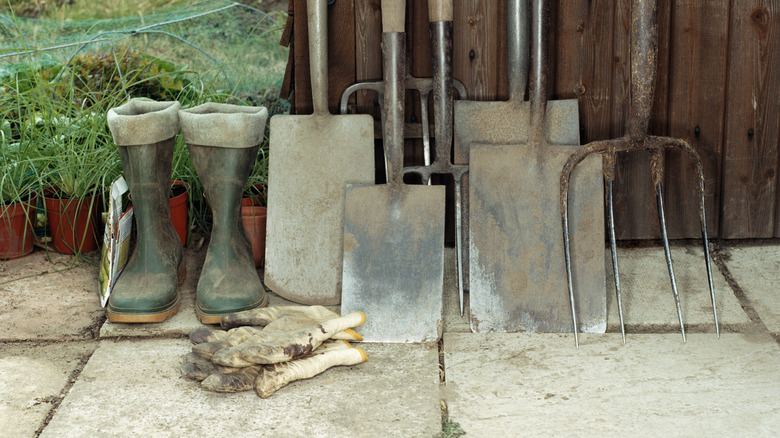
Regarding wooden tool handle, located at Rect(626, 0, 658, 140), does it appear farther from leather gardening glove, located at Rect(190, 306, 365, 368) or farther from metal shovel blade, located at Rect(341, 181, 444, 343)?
leather gardening glove, located at Rect(190, 306, 365, 368)

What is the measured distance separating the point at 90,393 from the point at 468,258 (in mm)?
1111

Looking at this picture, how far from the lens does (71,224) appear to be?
277cm

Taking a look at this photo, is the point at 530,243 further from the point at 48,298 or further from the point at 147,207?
the point at 48,298

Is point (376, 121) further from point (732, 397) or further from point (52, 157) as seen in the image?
point (732, 397)

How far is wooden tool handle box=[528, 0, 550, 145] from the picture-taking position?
2.39 metres

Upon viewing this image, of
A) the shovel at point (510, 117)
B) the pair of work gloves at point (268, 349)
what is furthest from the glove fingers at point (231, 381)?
the shovel at point (510, 117)

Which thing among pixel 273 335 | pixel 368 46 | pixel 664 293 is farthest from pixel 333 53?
pixel 664 293

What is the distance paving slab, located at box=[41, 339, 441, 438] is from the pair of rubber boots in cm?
20

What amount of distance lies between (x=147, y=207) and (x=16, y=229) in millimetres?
649

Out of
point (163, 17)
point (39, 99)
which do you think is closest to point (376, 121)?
point (39, 99)

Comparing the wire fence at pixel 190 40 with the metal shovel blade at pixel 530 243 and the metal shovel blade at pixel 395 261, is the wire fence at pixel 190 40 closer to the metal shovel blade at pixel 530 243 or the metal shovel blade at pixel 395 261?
the metal shovel blade at pixel 395 261

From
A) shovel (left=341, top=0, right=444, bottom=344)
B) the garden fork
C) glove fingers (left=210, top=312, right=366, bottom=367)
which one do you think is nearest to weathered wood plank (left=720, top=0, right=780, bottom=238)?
the garden fork

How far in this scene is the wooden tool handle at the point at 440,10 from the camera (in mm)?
2391

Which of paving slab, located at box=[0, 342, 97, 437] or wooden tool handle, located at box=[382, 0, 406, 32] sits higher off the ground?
wooden tool handle, located at box=[382, 0, 406, 32]
